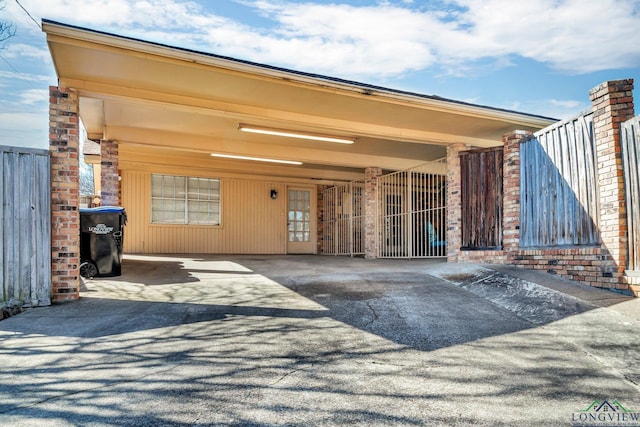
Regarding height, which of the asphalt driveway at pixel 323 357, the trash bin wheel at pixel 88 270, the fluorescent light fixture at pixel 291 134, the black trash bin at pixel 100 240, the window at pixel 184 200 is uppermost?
the fluorescent light fixture at pixel 291 134

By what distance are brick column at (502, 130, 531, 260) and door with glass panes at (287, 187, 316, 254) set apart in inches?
353

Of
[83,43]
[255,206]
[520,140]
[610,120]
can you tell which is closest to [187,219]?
[255,206]

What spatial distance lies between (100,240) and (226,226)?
725 cm

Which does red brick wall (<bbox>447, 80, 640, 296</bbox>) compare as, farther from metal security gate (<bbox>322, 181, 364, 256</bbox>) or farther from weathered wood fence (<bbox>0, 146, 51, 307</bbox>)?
metal security gate (<bbox>322, 181, 364, 256</bbox>)

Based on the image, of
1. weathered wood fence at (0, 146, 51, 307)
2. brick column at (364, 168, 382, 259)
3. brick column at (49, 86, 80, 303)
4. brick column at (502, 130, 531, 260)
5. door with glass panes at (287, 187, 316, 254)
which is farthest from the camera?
door with glass panes at (287, 187, 316, 254)

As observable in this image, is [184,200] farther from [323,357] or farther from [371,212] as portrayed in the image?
[323,357]

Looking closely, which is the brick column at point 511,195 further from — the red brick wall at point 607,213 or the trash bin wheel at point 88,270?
the trash bin wheel at point 88,270

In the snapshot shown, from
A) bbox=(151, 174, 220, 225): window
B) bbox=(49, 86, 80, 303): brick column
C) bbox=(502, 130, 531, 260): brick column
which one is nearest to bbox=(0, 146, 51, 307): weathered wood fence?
bbox=(49, 86, 80, 303): brick column

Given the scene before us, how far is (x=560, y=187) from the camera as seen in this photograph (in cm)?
611

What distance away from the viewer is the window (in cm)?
1306

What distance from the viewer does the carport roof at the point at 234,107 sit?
5242 mm

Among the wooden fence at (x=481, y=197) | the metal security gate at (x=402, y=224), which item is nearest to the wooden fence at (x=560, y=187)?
the wooden fence at (x=481, y=197)

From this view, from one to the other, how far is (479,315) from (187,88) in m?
5.13

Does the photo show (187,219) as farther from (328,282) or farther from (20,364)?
(20,364)
